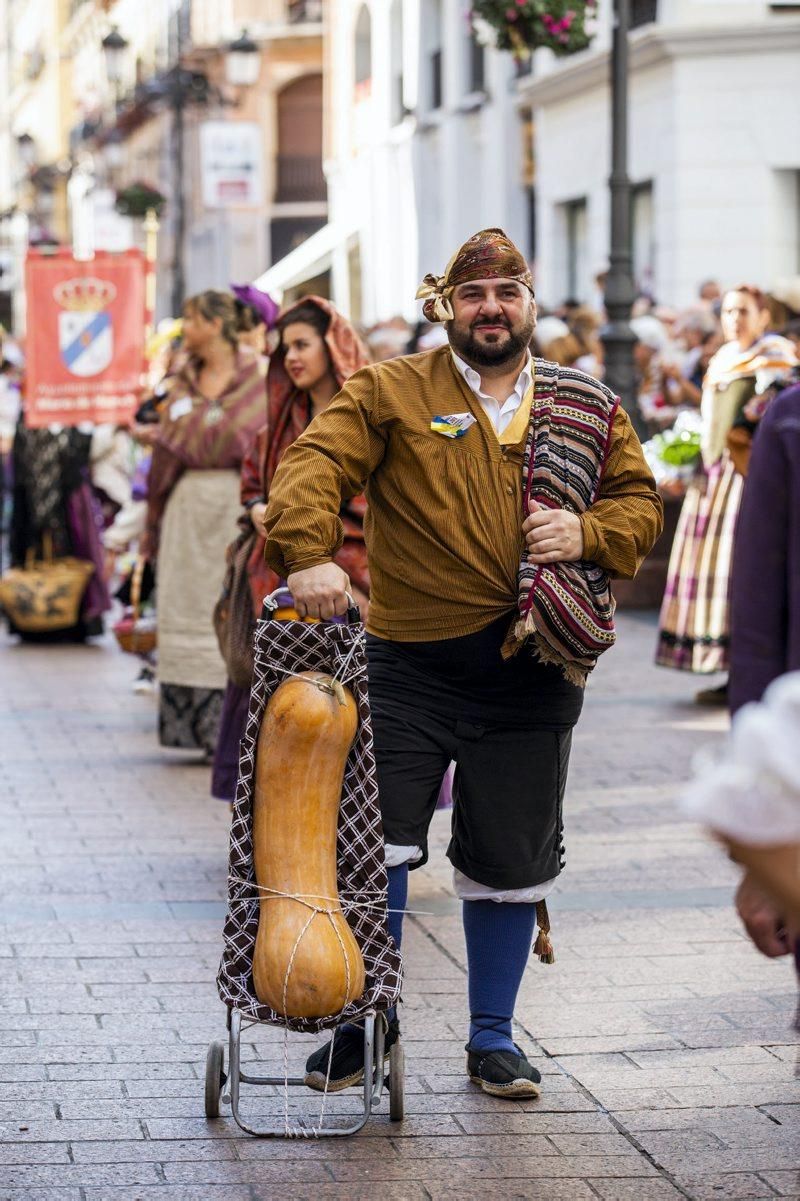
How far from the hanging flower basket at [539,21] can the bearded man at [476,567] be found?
12058mm

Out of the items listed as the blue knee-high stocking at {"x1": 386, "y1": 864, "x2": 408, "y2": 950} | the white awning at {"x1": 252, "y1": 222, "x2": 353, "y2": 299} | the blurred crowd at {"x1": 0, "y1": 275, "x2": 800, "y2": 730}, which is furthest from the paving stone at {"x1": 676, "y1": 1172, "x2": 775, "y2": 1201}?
the white awning at {"x1": 252, "y1": 222, "x2": 353, "y2": 299}

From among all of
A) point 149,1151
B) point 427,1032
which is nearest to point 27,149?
point 427,1032

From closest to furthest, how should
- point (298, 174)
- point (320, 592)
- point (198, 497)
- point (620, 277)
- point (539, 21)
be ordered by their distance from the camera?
point (320, 592) → point (198, 497) → point (620, 277) → point (539, 21) → point (298, 174)

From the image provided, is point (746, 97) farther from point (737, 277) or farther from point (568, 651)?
point (568, 651)

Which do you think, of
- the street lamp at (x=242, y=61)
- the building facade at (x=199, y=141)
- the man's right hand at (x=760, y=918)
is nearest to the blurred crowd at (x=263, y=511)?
the man's right hand at (x=760, y=918)

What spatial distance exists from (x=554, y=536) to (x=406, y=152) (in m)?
31.3

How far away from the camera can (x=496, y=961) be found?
17.0 ft

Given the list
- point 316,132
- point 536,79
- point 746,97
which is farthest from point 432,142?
point 316,132

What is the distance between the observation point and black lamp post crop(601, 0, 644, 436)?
1602 centimetres

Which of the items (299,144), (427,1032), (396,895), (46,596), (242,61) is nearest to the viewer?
(396,895)

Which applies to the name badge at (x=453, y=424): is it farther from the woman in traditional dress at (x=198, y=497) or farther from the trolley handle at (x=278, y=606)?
the woman in traditional dress at (x=198, y=497)

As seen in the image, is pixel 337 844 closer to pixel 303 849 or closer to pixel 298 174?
pixel 303 849

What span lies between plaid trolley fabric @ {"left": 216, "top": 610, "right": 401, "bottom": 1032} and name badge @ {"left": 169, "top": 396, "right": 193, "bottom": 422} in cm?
447

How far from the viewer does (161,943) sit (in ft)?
21.7
